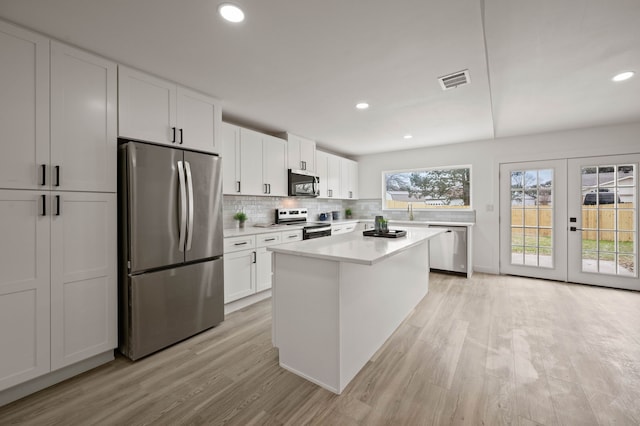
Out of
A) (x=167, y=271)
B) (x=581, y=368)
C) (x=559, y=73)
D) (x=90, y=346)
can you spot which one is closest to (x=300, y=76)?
(x=167, y=271)

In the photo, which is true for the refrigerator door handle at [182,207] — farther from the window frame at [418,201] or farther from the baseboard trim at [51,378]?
the window frame at [418,201]

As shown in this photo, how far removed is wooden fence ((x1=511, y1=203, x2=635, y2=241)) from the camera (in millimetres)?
3889

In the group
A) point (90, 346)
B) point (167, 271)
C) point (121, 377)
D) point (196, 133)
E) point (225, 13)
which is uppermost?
point (225, 13)

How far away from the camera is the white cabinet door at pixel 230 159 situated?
3305mm

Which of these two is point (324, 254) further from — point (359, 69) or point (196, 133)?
point (196, 133)

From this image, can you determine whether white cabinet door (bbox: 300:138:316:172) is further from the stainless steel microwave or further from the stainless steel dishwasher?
the stainless steel dishwasher

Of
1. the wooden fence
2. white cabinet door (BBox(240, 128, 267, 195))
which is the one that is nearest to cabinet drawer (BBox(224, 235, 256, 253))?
white cabinet door (BBox(240, 128, 267, 195))

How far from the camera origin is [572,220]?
4211 millimetres

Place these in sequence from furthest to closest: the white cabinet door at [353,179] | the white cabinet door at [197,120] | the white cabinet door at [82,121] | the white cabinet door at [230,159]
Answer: the white cabinet door at [353,179] < the white cabinet door at [230,159] < the white cabinet door at [197,120] < the white cabinet door at [82,121]

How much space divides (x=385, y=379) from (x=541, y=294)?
10.3ft

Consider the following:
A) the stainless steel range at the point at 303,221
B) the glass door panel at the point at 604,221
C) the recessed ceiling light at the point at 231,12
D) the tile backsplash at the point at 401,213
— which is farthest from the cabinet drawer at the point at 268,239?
the glass door panel at the point at 604,221

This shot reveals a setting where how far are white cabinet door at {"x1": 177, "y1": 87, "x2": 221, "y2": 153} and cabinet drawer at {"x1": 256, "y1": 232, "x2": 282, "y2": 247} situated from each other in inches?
46.0

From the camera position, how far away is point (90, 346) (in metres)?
2.03

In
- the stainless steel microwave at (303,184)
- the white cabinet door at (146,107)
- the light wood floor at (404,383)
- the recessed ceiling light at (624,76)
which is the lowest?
the light wood floor at (404,383)
